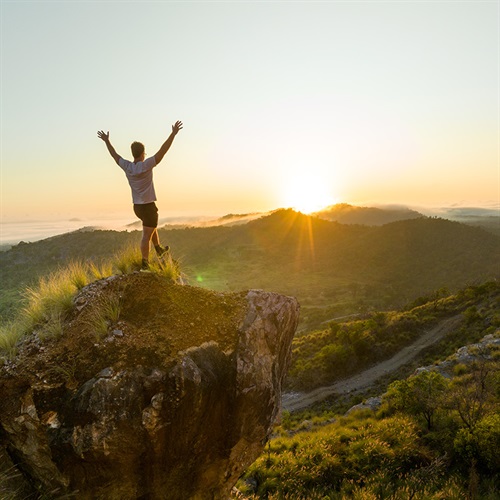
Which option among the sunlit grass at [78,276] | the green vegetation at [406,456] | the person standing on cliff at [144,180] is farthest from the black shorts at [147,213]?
the green vegetation at [406,456]

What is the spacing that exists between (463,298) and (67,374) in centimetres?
4661

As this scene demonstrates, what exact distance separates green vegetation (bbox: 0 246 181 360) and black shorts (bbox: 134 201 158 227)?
0.82 m

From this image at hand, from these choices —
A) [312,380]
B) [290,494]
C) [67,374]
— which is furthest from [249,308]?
[312,380]

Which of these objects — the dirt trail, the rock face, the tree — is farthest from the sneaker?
the dirt trail

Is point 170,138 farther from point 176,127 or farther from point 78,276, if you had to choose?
point 78,276

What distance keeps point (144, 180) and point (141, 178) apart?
70 mm

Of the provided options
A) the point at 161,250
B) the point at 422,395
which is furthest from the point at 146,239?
the point at 422,395

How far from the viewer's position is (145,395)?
4883mm

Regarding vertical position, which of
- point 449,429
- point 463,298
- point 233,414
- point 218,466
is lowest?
point 463,298

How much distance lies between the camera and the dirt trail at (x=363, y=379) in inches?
1152

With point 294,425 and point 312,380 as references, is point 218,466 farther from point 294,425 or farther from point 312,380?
point 312,380

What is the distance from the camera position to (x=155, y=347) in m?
5.39

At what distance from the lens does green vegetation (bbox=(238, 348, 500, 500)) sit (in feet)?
33.4

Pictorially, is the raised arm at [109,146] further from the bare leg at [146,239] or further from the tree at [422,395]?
the tree at [422,395]
